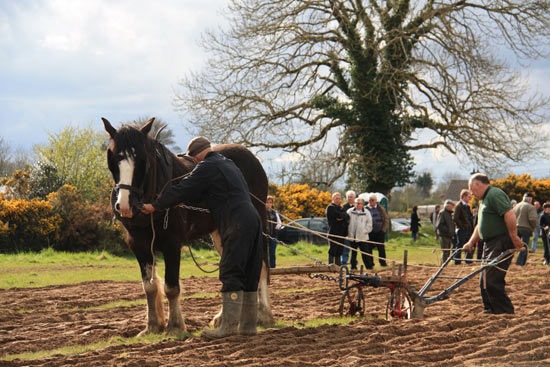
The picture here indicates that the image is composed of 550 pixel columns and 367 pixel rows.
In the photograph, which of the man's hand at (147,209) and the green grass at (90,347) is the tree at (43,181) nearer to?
the green grass at (90,347)

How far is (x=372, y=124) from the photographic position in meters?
29.2

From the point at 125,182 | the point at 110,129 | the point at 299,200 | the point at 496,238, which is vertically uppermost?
the point at 299,200

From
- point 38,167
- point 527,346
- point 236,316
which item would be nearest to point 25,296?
point 236,316

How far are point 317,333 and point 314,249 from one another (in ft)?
49.9

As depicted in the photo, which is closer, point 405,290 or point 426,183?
point 405,290

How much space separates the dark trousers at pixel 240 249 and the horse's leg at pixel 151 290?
1.15 m

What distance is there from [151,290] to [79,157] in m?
25.8

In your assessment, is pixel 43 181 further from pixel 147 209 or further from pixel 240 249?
pixel 240 249

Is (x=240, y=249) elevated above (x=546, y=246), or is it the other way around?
(x=240, y=249)

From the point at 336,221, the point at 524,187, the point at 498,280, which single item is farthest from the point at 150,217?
the point at 524,187

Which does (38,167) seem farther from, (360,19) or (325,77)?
(360,19)

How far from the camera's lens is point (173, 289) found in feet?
22.2

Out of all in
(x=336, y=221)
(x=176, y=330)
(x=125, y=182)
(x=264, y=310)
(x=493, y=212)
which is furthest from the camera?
(x=336, y=221)

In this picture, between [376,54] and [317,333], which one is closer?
[317,333]
